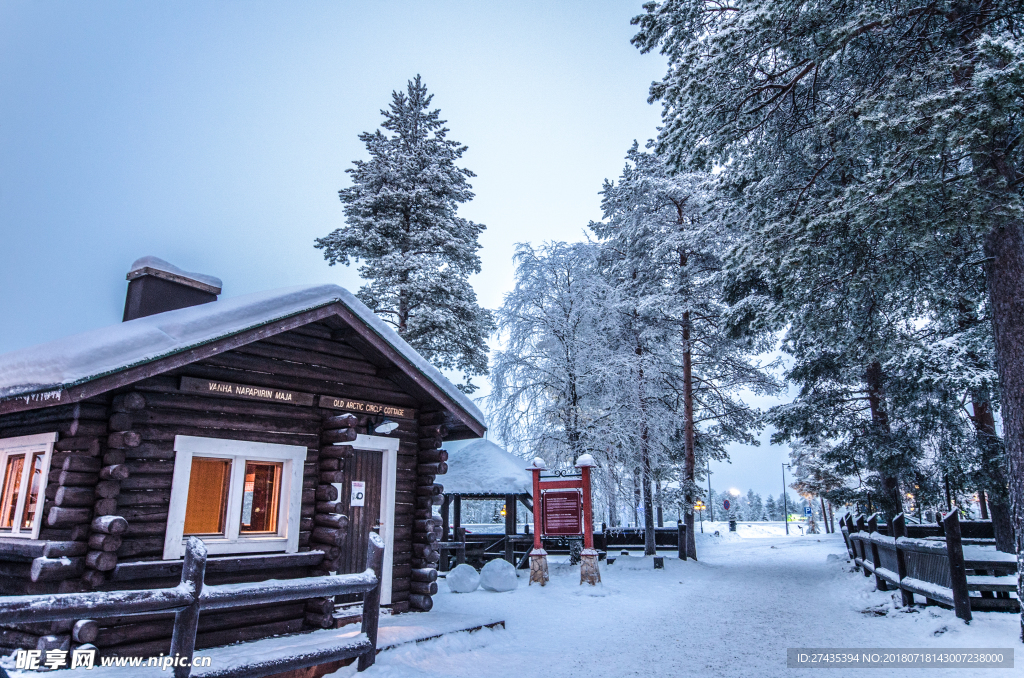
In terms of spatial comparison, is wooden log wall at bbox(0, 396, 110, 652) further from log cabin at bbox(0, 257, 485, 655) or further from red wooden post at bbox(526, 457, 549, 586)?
red wooden post at bbox(526, 457, 549, 586)

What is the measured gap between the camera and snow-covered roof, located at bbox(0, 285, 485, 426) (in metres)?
6.25

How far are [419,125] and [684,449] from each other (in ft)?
54.4

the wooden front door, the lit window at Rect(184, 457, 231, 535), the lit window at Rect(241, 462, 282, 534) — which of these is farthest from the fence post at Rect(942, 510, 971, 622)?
the lit window at Rect(184, 457, 231, 535)

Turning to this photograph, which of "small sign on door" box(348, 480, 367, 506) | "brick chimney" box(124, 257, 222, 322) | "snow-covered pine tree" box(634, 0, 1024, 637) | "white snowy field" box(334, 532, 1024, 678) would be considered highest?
"snow-covered pine tree" box(634, 0, 1024, 637)

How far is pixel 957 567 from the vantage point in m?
8.34

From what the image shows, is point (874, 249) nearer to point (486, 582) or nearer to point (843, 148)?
point (843, 148)

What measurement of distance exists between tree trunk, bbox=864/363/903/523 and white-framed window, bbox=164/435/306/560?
54.5 feet

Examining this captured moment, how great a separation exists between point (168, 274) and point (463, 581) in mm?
9085

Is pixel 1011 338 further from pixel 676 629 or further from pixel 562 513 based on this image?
pixel 562 513

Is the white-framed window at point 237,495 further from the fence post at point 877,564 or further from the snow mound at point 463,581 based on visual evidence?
the fence post at point 877,564

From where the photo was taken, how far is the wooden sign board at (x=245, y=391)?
299 inches

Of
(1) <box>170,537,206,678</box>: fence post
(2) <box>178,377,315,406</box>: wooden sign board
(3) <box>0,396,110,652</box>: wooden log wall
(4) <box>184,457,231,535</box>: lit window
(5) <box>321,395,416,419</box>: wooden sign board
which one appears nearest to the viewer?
(1) <box>170,537,206,678</box>: fence post

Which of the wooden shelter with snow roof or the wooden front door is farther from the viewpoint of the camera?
the wooden shelter with snow roof

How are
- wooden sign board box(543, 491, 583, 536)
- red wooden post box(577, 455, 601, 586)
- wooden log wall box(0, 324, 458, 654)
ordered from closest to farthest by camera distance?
wooden log wall box(0, 324, 458, 654), red wooden post box(577, 455, 601, 586), wooden sign board box(543, 491, 583, 536)
